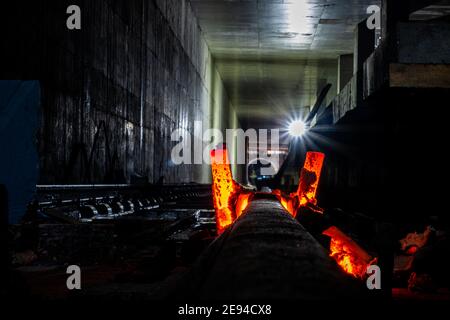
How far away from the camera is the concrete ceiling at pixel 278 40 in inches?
719

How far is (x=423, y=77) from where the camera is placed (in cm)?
906

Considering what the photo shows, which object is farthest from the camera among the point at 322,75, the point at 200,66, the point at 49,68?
the point at 322,75

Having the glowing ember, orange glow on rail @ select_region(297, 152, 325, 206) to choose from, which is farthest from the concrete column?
the glowing ember

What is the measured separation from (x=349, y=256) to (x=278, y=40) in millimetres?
18115

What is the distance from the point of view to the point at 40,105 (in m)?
7.08

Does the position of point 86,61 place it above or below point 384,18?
below

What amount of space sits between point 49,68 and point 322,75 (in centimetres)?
2431

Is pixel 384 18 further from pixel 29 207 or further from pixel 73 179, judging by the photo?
pixel 29 207

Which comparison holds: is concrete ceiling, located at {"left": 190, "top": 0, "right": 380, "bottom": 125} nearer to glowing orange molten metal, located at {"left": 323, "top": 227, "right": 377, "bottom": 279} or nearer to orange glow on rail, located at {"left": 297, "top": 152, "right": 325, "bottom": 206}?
orange glow on rail, located at {"left": 297, "top": 152, "right": 325, "bottom": 206}

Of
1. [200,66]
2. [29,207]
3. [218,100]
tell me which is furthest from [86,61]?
[218,100]

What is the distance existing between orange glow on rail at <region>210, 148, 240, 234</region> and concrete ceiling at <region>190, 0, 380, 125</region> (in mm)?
12672

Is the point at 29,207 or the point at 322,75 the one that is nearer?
the point at 29,207

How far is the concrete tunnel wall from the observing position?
24.4ft

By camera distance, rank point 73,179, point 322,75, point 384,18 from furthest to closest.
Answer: point 322,75
point 384,18
point 73,179
